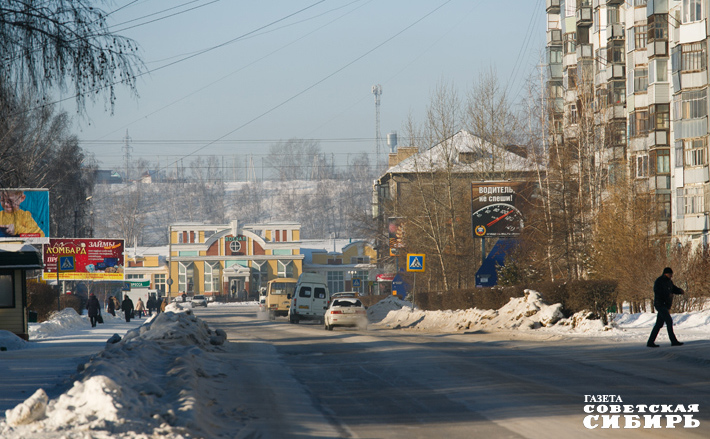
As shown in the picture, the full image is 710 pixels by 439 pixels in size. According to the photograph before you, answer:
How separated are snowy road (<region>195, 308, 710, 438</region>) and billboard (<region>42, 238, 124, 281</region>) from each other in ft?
132

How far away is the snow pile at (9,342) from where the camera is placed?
22.3 meters

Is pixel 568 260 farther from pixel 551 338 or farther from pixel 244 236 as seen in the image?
pixel 244 236

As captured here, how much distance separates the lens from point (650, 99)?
5094cm

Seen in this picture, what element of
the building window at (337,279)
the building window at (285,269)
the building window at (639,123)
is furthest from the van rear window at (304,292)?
the building window at (337,279)

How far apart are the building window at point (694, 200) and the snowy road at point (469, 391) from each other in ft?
93.3

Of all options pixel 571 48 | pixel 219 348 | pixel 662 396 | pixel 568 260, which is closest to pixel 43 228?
pixel 219 348

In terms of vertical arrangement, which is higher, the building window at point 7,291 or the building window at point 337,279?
the building window at point 7,291

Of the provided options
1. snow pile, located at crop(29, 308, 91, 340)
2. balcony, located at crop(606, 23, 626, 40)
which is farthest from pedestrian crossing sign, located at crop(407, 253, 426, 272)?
balcony, located at crop(606, 23, 626, 40)

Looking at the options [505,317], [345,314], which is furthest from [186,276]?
[505,317]

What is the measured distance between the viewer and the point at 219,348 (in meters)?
20.2

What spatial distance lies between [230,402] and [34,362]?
909cm

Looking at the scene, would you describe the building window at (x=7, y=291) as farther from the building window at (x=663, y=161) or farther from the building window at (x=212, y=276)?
the building window at (x=212, y=276)

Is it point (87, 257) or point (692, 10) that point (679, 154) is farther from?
point (87, 257)

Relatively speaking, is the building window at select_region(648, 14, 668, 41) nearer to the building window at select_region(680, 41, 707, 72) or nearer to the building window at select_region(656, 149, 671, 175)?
the building window at select_region(680, 41, 707, 72)
